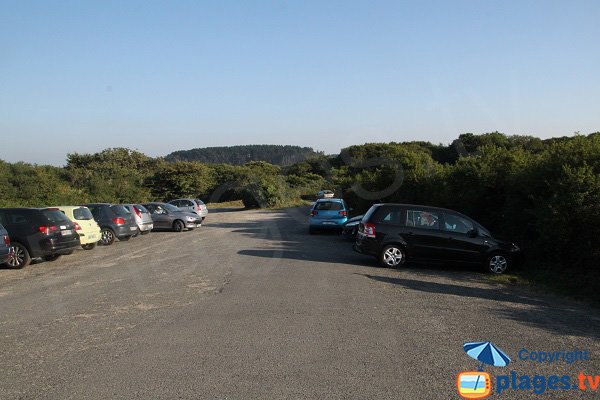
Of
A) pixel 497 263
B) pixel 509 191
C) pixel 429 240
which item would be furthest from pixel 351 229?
pixel 497 263

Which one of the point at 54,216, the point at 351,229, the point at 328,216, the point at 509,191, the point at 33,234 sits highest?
the point at 509,191

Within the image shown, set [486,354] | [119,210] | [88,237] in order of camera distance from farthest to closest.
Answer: [119,210]
[88,237]
[486,354]

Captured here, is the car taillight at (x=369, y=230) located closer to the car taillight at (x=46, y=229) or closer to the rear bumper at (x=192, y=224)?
the car taillight at (x=46, y=229)

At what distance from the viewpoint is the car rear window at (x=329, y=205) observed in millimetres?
22016

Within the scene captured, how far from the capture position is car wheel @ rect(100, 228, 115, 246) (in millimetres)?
18734

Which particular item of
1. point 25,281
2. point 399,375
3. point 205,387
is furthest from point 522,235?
point 25,281

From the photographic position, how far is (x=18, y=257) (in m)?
12.9

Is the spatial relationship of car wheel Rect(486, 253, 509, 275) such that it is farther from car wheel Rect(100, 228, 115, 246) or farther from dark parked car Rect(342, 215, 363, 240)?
car wheel Rect(100, 228, 115, 246)

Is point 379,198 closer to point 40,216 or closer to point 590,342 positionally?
point 40,216

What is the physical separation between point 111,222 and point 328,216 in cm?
885

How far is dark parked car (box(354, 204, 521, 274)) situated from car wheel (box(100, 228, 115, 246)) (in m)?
10.5

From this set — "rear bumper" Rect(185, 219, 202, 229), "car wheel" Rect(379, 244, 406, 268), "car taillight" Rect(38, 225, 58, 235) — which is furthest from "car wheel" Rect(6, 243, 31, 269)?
"rear bumper" Rect(185, 219, 202, 229)

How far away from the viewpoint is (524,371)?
16.9ft

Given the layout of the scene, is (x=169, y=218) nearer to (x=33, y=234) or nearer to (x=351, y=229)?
(x=351, y=229)
